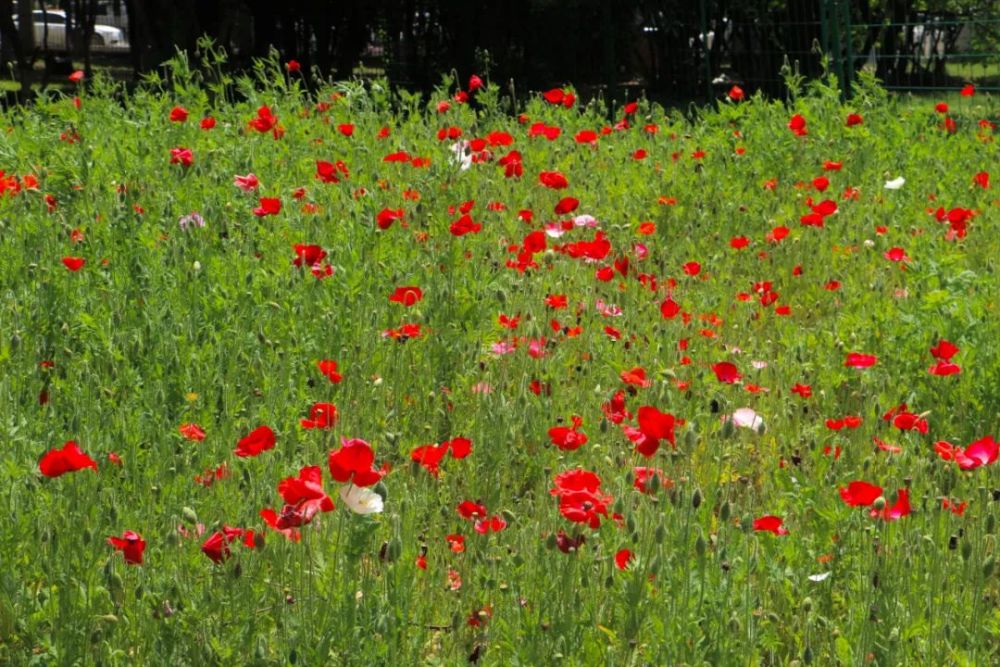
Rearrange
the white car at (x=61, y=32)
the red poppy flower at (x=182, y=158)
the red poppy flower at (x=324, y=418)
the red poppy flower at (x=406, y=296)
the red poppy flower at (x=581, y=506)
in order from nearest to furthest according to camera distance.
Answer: the red poppy flower at (x=581, y=506) → the red poppy flower at (x=324, y=418) → the red poppy flower at (x=406, y=296) → the red poppy flower at (x=182, y=158) → the white car at (x=61, y=32)

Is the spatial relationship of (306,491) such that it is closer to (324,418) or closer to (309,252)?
(324,418)

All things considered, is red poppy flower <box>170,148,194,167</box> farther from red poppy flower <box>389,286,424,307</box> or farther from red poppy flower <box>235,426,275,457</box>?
red poppy flower <box>235,426,275,457</box>

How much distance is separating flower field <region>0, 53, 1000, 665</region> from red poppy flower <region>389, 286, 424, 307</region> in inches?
1.0

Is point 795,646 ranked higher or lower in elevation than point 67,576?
lower

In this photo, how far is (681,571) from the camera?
2.57 metres

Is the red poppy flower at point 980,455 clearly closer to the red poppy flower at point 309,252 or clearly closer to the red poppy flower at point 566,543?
the red poppy flower at point 566,543

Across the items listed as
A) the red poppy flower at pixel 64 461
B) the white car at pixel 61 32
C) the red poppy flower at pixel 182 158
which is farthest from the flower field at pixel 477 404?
the white car at pixel 61 32

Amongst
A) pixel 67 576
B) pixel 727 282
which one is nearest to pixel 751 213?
pixel 727 282

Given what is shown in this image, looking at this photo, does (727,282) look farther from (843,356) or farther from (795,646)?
(795,646)

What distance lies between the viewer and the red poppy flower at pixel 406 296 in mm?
3613

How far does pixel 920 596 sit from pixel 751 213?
3.42 metres

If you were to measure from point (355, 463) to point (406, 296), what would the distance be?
1420 millimetres

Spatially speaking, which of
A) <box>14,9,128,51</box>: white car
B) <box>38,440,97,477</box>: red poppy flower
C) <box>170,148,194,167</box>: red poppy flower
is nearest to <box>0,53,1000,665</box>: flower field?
<box>38,440,97,477</box>: red poppy flower

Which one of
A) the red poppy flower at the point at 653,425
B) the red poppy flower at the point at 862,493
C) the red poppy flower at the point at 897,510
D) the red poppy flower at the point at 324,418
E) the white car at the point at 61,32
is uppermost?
the red poppy flower at the point at 653,425
